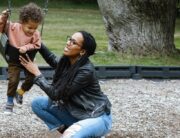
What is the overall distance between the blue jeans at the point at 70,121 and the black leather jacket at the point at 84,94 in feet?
0.22

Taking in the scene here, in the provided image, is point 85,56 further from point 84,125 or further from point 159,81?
point 159,81

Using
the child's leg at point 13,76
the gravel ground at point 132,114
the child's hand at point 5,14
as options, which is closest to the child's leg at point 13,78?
the child's leg at point 13,76

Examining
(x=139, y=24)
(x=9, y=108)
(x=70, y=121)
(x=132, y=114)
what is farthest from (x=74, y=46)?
(x=139, y=24)

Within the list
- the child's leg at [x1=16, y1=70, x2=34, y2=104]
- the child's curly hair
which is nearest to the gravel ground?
the child's leg at [x1=16, y1=70, x2=34, y2=104]

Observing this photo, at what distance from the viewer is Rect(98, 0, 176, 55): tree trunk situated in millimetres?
12711

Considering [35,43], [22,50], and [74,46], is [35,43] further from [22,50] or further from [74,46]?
[74,46]

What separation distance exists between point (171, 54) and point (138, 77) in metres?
2.73

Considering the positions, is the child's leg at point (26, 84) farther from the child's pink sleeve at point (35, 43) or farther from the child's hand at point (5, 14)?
the child's hand at point (5, 14)

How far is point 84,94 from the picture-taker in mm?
4875

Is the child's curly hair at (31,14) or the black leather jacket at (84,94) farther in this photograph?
the child's curly hair at (31,14)

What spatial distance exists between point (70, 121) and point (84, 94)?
0.42 meters

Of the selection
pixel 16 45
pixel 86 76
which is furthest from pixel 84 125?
pixel 16 45

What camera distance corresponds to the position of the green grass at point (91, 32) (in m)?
12.6

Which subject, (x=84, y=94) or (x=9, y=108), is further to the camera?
(x=9, y=108)
